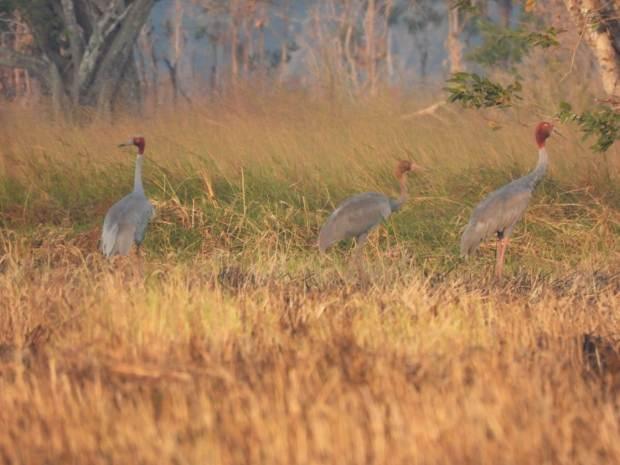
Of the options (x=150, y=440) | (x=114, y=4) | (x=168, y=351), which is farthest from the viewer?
(x=114, y=4)

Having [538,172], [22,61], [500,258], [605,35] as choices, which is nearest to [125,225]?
[500,258]

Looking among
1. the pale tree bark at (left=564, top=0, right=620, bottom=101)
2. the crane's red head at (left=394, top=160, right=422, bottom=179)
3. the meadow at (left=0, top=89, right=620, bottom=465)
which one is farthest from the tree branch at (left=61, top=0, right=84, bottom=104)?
the pale tree bark at (left=564, top=0, right=620, bottom=101)

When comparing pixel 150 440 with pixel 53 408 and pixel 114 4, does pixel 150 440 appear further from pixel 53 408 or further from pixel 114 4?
pixel 114 4

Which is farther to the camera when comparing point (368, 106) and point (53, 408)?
point (368, 106)

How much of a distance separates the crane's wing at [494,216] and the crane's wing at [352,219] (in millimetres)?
589

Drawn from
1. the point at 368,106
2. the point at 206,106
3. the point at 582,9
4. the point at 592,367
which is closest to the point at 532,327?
the point at 592,367

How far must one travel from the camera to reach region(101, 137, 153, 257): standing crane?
8.09 metres

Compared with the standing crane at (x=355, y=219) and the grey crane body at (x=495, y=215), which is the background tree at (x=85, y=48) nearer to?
the standing crane at (x=355, y=219)

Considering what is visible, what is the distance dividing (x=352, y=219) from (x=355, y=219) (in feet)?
0.08

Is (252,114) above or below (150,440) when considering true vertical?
below

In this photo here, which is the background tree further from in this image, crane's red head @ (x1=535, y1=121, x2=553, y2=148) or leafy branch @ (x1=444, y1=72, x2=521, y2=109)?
leafy branch @ (x1=444, y1=72, x2=521, y2=109)

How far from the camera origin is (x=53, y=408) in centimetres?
414

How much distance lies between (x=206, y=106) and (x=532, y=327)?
878 centimetres

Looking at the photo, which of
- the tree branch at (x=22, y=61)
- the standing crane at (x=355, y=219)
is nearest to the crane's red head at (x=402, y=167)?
the standing crane at (x=355, y=219)
